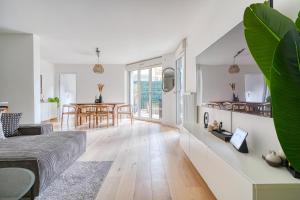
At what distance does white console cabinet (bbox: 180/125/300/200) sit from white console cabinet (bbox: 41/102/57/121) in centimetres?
678

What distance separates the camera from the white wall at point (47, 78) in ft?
26.2

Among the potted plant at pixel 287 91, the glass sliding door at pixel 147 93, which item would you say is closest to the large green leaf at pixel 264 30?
the potted plant at pixel 287 91

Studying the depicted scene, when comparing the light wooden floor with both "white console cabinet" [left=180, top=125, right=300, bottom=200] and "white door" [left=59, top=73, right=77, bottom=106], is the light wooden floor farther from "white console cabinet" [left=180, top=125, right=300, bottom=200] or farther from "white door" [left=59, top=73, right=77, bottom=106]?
"white door" [left=59, top=73, right=77, bottom=106]

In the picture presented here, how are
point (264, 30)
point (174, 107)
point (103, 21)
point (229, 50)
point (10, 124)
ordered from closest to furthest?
point (264, 30)
point (229, 50)
point (10, 124)
point (103, 21)
point (174, 107)

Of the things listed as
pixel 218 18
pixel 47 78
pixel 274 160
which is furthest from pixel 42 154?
pixel 47 78

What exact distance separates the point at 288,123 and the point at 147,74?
753 cm

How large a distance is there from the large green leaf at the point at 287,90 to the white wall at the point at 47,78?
8430 mm

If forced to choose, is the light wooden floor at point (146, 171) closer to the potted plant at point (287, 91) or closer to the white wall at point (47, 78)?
the potted plant at point (287, 91)

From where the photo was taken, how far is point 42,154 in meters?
2.01

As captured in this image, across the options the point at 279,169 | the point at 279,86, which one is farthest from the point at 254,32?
the point at 279,169

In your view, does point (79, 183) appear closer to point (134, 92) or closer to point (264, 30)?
point (264, 30)

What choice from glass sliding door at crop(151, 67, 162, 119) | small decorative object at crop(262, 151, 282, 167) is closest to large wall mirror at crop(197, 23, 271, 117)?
small decorative object at crop(262, 151, 282, 167)

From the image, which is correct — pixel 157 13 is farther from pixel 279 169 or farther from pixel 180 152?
pixel 279 169

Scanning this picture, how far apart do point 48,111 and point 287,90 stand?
27.6 ft
